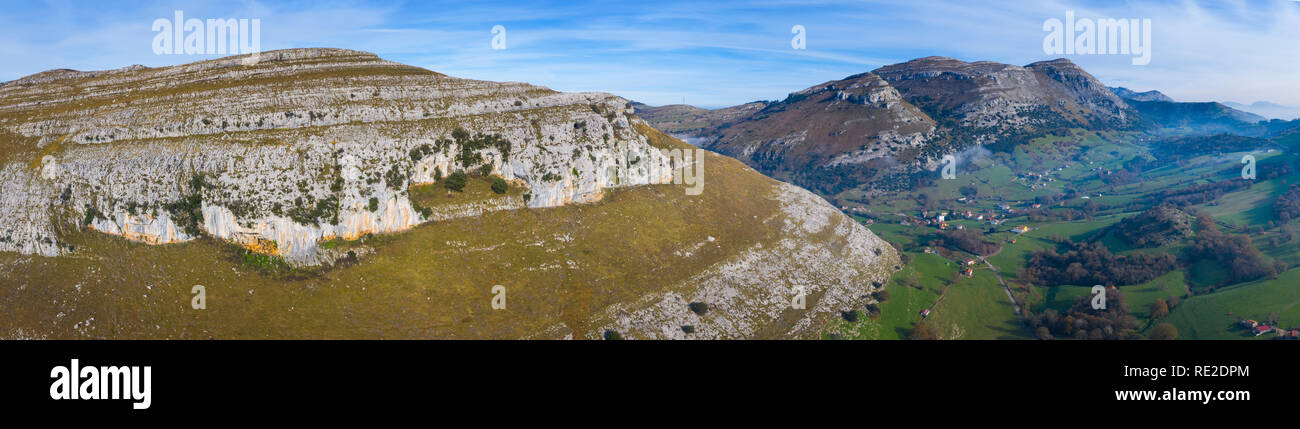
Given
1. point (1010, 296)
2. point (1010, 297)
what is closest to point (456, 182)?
point (1010, 297)

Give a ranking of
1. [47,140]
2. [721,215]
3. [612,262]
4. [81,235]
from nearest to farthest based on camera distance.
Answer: [81,235] < [47,140] < [612,262] < [721,215]

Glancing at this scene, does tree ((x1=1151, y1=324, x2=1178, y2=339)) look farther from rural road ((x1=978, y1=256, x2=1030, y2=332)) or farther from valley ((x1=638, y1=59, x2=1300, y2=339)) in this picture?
rural road ((x1=978, y1=256, x2=1030, y2=332))

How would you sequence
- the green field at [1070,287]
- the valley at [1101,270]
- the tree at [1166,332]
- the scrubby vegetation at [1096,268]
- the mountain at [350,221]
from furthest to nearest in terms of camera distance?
the scrubby vegetation at [1096,268] → the green field at [1070,287] → the valley at [1101,270] → the tree at [1166,332] → the mountain at [350,221]

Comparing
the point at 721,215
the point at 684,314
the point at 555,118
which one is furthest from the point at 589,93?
the point at 684,314

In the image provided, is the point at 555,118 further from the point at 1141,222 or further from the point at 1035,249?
the point at 1141,222

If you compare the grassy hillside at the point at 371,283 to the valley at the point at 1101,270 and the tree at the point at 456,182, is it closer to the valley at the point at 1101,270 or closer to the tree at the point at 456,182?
the tree at the point at 456,182

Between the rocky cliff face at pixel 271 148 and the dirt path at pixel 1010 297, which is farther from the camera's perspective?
the dirt path at pixel 1010 297

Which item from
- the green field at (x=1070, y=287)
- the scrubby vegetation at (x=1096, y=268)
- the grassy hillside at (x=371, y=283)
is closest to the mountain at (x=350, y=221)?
the grassy hillside at (x=371, y=283)
